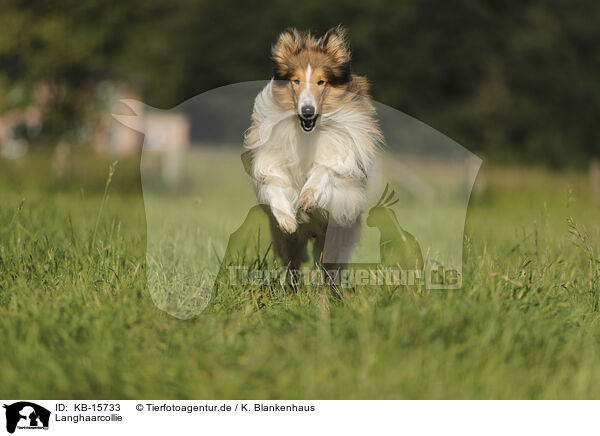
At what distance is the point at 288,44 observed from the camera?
3193 mm

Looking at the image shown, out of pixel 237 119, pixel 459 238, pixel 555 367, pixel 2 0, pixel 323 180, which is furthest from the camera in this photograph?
pixel 2 0

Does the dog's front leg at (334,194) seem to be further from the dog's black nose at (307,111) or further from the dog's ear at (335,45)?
the dog's ear at (335,45)

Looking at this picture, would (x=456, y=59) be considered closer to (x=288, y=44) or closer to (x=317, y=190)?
(x=288, y=44)

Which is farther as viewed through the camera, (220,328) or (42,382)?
(220,328)

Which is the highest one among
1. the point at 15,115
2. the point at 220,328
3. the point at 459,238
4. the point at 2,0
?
the point at 2,0

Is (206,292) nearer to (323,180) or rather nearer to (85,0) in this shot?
(323,180)

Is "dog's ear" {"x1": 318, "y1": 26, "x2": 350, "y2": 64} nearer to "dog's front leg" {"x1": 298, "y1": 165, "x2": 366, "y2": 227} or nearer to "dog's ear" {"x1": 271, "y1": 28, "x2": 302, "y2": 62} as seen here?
"dog's ear" {"x1": 271, "y1": 28, "x2": 302, "y2": 62}

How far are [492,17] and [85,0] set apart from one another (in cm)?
1860

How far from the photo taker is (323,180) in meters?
3.20

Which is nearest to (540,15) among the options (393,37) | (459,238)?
(393,37)

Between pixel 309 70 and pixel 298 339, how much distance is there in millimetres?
1533

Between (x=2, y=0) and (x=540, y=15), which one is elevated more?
(x=540, y=15)
